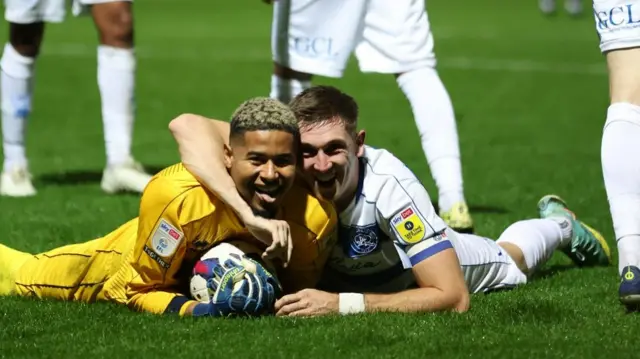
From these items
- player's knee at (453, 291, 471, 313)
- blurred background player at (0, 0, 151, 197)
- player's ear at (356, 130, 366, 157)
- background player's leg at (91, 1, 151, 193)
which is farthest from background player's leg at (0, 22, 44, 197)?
player's knee at (453, 291, 471, 313)

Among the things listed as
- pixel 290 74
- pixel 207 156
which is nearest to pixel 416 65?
pixel 290 74

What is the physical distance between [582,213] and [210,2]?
2195cm

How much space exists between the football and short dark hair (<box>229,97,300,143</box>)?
43 cm

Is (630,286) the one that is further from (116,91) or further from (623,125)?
(116,91)

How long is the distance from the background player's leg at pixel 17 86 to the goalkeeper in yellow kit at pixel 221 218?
11.3 feet

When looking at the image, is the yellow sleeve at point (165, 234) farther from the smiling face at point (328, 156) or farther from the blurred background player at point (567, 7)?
the blurred background player at point (567, 7)

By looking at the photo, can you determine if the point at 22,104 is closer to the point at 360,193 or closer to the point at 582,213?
the point at 582,213

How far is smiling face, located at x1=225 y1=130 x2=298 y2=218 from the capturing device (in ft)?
16.5

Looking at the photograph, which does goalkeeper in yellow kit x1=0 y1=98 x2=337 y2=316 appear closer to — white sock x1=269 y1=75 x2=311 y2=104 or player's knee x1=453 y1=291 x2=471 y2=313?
player's knee x1=453 y1=291 x2=471 y2=313

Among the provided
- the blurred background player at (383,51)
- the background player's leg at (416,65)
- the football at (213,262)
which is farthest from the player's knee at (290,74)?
the football at (213,262)

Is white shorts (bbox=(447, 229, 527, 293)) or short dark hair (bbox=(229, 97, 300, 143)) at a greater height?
short dark hair (bbox=(229, 97, 300, 143))

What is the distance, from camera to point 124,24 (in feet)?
28.3

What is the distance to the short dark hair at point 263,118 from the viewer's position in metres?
5.04

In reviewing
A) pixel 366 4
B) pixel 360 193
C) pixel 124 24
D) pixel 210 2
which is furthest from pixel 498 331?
pixel 210 2
